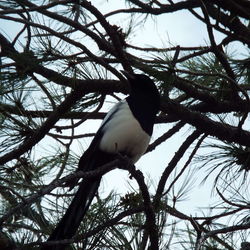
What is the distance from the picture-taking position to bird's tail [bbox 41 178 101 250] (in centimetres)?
173

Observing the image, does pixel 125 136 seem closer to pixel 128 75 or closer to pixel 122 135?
pixel 122 135

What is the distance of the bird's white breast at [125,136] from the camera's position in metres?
2.20

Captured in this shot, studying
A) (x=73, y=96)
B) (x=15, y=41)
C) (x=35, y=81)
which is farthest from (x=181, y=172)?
Answer: (x=15, y=41)

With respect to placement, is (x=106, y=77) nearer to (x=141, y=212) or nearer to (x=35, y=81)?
(x=35, y=81)

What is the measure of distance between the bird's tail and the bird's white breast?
0.49ft

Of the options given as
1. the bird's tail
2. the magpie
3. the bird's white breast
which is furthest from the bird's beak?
the bird's tail

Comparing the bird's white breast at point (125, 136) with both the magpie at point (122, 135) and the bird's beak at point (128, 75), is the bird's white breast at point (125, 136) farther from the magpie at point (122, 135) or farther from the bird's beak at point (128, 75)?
the bird's beak at point (128, 75)

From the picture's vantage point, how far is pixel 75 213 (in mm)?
1900

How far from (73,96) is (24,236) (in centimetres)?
69

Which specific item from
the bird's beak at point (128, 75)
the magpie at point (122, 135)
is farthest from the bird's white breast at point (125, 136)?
the bird's beak at point (128, 75)

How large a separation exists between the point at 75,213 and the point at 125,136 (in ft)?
1.36

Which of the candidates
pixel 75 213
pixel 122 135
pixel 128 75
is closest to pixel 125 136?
pixel 122 135

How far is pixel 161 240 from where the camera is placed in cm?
165

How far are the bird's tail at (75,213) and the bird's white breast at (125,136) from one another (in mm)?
150
